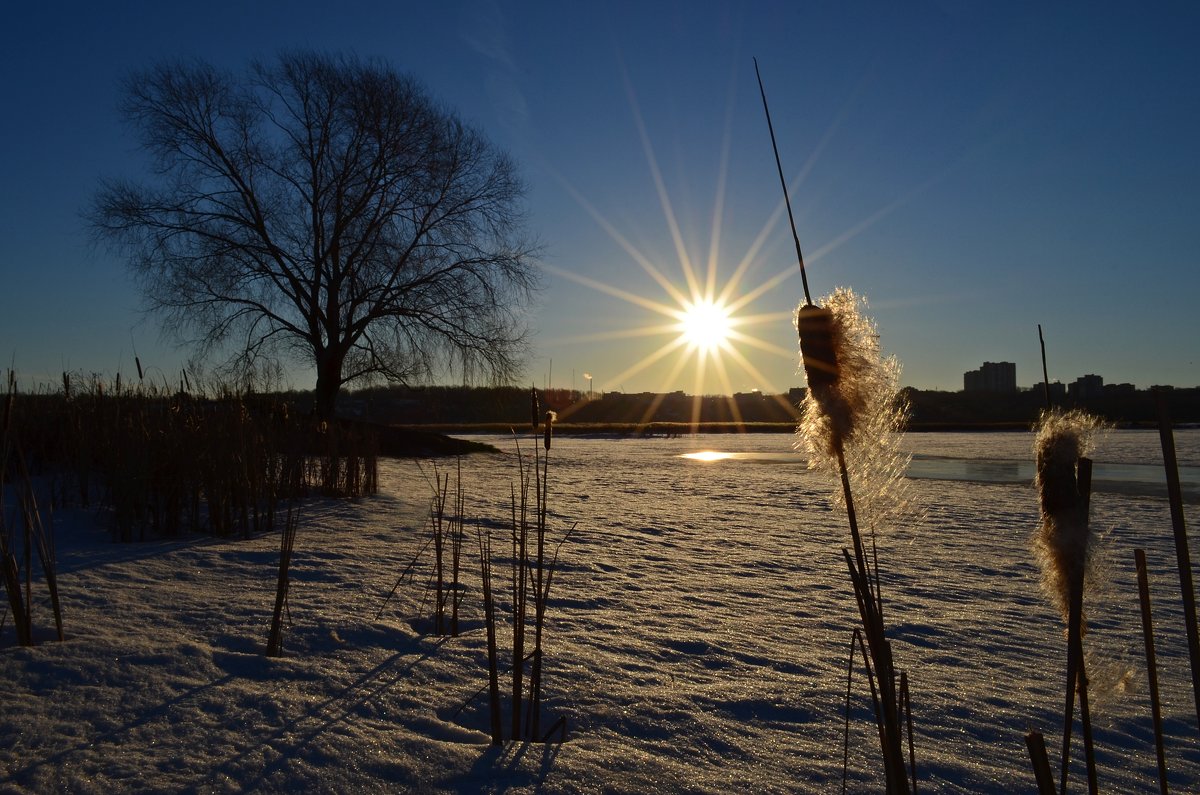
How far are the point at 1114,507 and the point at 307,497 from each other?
8.84 m

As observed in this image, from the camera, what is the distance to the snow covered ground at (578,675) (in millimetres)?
2100

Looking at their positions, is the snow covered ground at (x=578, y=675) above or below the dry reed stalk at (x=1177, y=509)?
below

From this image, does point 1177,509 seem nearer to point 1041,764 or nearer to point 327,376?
point 1041,764

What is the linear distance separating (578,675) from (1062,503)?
6.91ft

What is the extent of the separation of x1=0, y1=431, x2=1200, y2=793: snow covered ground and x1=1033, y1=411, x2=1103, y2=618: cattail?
4.3 inches

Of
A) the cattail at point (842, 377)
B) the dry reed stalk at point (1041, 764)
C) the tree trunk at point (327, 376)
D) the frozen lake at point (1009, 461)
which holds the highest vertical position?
the tree trunk at point (327, 376)

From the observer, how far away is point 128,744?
2.08 meters

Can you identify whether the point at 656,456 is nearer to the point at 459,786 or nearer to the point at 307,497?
the point at 307,497

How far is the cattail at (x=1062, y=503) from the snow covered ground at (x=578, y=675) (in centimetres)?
11

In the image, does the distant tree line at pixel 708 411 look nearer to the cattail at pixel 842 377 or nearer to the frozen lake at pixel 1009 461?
the frozen lake at pixel 1009 461

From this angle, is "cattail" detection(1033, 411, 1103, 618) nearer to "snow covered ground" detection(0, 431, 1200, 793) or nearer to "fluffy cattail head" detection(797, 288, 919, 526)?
"snow covered ground" detection(0, 431, 1200, 793)

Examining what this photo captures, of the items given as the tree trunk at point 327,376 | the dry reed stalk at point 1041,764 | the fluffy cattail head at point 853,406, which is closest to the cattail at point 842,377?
the fluffy cattail head at point 853,406

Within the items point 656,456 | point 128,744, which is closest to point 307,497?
point 128,744

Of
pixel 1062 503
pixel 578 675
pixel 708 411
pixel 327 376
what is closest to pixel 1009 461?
pixel 327 376
